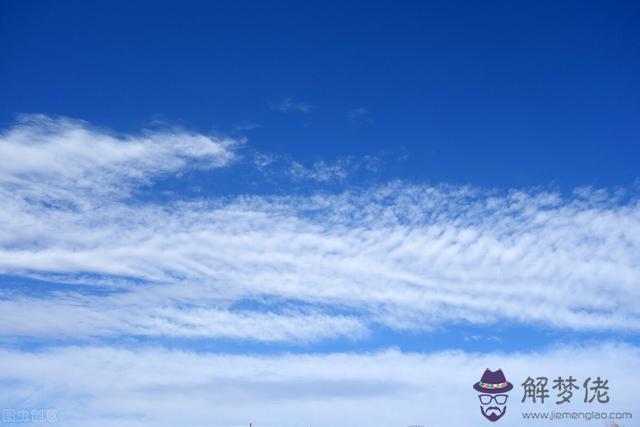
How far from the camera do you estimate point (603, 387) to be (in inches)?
3415

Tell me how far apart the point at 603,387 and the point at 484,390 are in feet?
59.1

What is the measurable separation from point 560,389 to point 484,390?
12.5m

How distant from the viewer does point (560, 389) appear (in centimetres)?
8712

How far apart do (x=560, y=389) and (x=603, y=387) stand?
6.42m

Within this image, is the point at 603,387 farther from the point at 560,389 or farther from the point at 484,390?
the point at 484,390

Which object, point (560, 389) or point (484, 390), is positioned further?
point (484, 390)

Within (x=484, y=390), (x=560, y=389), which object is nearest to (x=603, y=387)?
(x=560, y=389)

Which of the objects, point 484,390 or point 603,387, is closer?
point 603,387

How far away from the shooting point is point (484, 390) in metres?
94.9
